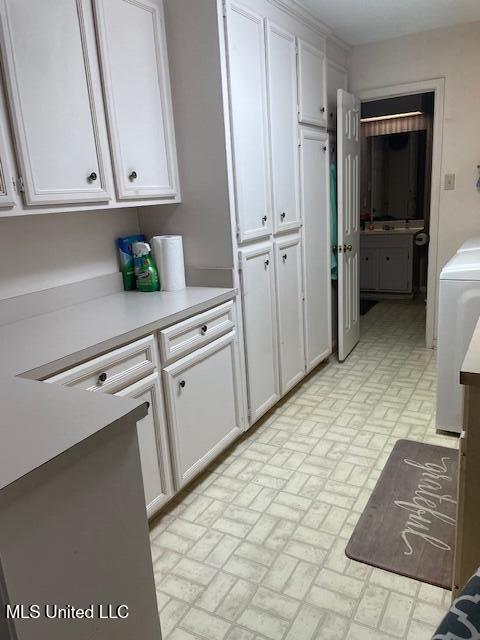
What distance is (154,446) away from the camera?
196cm

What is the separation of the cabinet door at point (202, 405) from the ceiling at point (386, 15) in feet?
6.95

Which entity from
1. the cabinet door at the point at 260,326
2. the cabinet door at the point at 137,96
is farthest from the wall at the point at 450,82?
the cabinet door at the point at 137,96

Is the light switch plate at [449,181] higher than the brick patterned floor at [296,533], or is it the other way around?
the light switch plate at [449,181]

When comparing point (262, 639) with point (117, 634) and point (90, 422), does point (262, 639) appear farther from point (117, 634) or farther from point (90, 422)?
point (90, 422)

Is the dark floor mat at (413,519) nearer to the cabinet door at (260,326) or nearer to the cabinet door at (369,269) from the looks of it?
the cabinet door at (260,326)

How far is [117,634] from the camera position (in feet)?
3.49

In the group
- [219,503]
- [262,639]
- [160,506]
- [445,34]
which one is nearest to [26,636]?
[262,639]

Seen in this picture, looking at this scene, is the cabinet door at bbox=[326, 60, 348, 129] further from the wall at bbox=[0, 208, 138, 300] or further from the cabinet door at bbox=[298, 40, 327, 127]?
the wall at bbox=[0, 208, 138, 300]

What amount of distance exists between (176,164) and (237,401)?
1253 mm

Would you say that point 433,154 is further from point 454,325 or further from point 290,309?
point 454,325

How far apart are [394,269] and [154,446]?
438 cm

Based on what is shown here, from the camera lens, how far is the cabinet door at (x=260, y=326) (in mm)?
2574

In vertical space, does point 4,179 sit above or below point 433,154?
below

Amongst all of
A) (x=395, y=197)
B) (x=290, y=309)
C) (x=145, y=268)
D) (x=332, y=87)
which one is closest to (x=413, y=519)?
(x=290, y=309)
